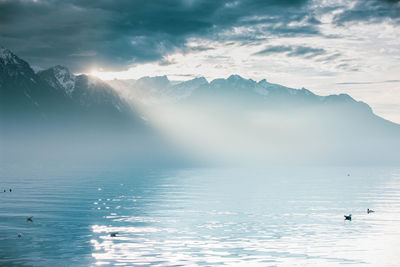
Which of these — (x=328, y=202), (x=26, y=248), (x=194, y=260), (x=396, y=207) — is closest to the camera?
(x=194, y=260)

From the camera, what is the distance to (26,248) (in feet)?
213

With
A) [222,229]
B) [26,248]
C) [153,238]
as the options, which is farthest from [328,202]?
[26,248]

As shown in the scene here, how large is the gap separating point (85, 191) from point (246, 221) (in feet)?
257

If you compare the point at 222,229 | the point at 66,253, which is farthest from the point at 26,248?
the point at 222,229

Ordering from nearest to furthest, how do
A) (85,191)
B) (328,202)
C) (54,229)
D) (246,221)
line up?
(54,229), (246,221), (328,202), (85,191)

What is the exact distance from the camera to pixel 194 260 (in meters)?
59.8

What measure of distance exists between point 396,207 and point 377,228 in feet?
116

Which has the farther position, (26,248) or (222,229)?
(222,229)

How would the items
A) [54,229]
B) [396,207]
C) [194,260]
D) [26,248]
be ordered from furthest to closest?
[396,207] < [54,229] < [26,248] < [194,260]

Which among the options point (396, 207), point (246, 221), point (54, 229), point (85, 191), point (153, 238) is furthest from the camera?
point (85, 191)

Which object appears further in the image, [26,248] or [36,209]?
[36,209]

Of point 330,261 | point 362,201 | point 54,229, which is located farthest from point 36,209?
point 362,201

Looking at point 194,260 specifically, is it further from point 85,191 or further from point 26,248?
point 85,191

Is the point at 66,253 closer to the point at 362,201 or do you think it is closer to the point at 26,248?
the point at 26,248
